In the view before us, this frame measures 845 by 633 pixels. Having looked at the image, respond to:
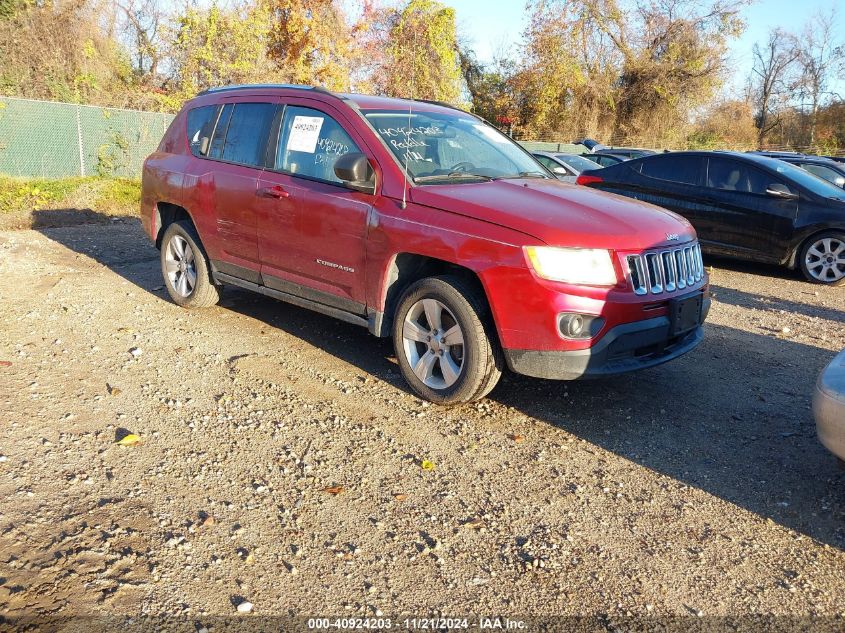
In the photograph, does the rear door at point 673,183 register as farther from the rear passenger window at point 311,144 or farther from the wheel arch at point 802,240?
the rear passenger window at point 311,144

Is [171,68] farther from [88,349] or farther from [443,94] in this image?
[88,349]

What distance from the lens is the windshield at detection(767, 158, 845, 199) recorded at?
9195 millimetres

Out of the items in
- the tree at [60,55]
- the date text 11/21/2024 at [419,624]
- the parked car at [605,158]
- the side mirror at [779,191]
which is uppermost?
the tree at [60,55]

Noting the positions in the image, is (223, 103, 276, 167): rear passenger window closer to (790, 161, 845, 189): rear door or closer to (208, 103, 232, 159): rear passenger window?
(208, 103, 232, 159): rear passenger window

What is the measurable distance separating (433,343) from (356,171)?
3.95ft

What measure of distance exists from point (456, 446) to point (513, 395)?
925mm

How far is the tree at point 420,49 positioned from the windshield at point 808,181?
1742 cm

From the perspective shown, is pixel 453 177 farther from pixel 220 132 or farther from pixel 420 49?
pixel 420 49

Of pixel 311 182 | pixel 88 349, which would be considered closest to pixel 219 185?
pixel 311 182

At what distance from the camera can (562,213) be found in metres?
4.40

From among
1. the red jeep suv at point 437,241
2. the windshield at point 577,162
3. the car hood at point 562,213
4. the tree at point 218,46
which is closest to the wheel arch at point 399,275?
the red jeep suv at point 437,241

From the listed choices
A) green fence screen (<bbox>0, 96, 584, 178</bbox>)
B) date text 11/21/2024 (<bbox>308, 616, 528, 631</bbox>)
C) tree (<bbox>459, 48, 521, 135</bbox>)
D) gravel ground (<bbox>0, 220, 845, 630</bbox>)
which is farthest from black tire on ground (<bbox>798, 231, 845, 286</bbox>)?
tree (<bbox>459, 48, 521, 135</bbox>)

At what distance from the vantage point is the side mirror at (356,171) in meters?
4.76

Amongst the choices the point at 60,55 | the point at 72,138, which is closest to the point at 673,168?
the point at 72,138
